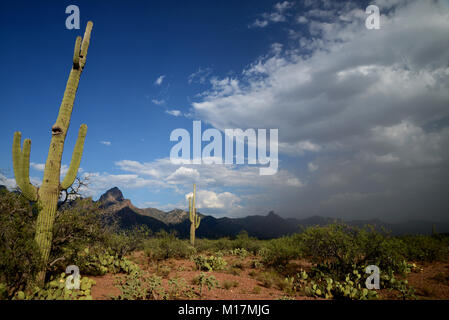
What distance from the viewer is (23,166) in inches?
252

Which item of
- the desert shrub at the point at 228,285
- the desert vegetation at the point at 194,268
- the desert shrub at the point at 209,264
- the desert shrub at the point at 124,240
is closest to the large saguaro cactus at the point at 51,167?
the desert vegetation at the point at 194,268

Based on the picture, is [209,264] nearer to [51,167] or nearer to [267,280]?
[267,280]

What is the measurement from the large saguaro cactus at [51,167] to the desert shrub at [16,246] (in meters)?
0.27

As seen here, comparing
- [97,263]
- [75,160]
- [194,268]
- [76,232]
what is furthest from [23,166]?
[194,268]

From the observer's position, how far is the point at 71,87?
7.38 m

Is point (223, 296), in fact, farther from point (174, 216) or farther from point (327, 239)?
point (174, 216)

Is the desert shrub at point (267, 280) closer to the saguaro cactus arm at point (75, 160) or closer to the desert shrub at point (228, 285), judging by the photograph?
the desert shrub at point (228, 285)

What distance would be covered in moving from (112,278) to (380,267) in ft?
36.6

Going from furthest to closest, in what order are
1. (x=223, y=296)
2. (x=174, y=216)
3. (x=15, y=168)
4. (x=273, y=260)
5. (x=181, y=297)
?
(x=174, y=216) < (x=273, y=260) < (x=223, y=296) < (x=181, y=297) < (x=15, y=168)

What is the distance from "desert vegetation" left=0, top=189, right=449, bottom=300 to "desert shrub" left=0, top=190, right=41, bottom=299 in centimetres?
2

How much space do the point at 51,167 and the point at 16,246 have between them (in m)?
2.27

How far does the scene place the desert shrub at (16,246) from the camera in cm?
514

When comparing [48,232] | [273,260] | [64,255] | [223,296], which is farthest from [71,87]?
[273,260]

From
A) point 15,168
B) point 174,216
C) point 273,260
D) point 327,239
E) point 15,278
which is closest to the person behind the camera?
point 15,278
